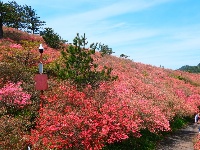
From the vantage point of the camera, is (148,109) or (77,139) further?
(148,109)

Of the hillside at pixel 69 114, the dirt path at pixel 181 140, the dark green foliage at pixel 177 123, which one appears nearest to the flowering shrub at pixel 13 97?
the hillside at pixel 69 114

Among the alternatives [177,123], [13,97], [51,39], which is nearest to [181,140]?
[177,123]

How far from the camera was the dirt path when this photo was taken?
23.0 metres

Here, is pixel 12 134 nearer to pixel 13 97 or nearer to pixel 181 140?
pixel 13 97

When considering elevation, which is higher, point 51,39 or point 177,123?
point 51,39

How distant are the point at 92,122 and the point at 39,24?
48.7 m

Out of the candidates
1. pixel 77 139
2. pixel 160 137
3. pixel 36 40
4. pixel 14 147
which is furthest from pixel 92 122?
pixel 36 40

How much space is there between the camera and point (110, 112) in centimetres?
1688

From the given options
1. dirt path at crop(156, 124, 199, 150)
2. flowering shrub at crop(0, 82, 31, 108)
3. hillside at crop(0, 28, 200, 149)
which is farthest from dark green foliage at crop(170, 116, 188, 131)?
flowering shrub at crop(0, 82, 31, 108)

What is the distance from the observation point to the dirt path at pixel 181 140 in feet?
75.4

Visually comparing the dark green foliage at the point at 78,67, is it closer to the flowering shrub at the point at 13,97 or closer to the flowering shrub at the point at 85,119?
the flowering shrub at the point at 85,119

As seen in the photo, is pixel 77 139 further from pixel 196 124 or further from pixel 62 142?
pixel 196 124

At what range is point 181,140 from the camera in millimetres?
25516

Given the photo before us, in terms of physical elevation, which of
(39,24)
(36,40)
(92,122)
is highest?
(39,24)
